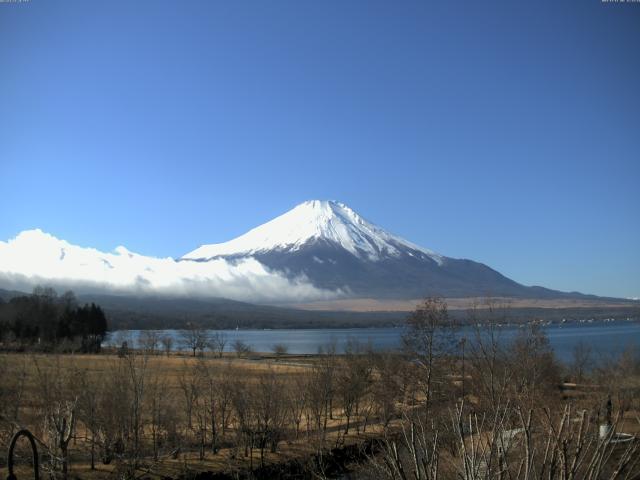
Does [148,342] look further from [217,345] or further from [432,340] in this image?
[217,345]

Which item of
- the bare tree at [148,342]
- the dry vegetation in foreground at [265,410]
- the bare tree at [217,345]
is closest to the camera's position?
the dry vegetation in foreground at [265,410]

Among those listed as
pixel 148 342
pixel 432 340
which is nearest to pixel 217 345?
pixel 148 342

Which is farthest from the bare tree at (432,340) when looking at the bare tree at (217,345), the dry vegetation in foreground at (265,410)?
the bare tree at (217,345)

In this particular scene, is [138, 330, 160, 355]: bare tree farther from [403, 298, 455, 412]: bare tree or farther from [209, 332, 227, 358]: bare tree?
[209, 332, 227, 358]: bare tree

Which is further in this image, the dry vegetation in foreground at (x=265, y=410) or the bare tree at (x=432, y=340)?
the bare tree at (x=432, y=340)

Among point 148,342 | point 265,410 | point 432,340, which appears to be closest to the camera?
point 265,410

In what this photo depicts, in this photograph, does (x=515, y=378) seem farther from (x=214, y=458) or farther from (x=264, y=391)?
(x=214, y=458)

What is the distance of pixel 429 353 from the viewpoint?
3312 cm

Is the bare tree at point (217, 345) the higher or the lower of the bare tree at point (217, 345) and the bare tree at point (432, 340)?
the lower

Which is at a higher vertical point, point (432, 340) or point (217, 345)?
point (432, 340)

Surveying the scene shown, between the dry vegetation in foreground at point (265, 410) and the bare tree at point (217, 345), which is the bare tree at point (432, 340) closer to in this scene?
the dry vegetation in foreground at point (265, 410)

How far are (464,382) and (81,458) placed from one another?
20.5m

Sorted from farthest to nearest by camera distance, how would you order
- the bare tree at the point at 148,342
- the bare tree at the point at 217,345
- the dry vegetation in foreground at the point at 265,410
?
the bare tree at the point at 217,345 → the bare tree at the point at 148,342 → the dry vegetation in foreground at the point at 265,410

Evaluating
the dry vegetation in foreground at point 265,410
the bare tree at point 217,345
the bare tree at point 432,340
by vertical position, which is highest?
the bare tree at point 432,340
